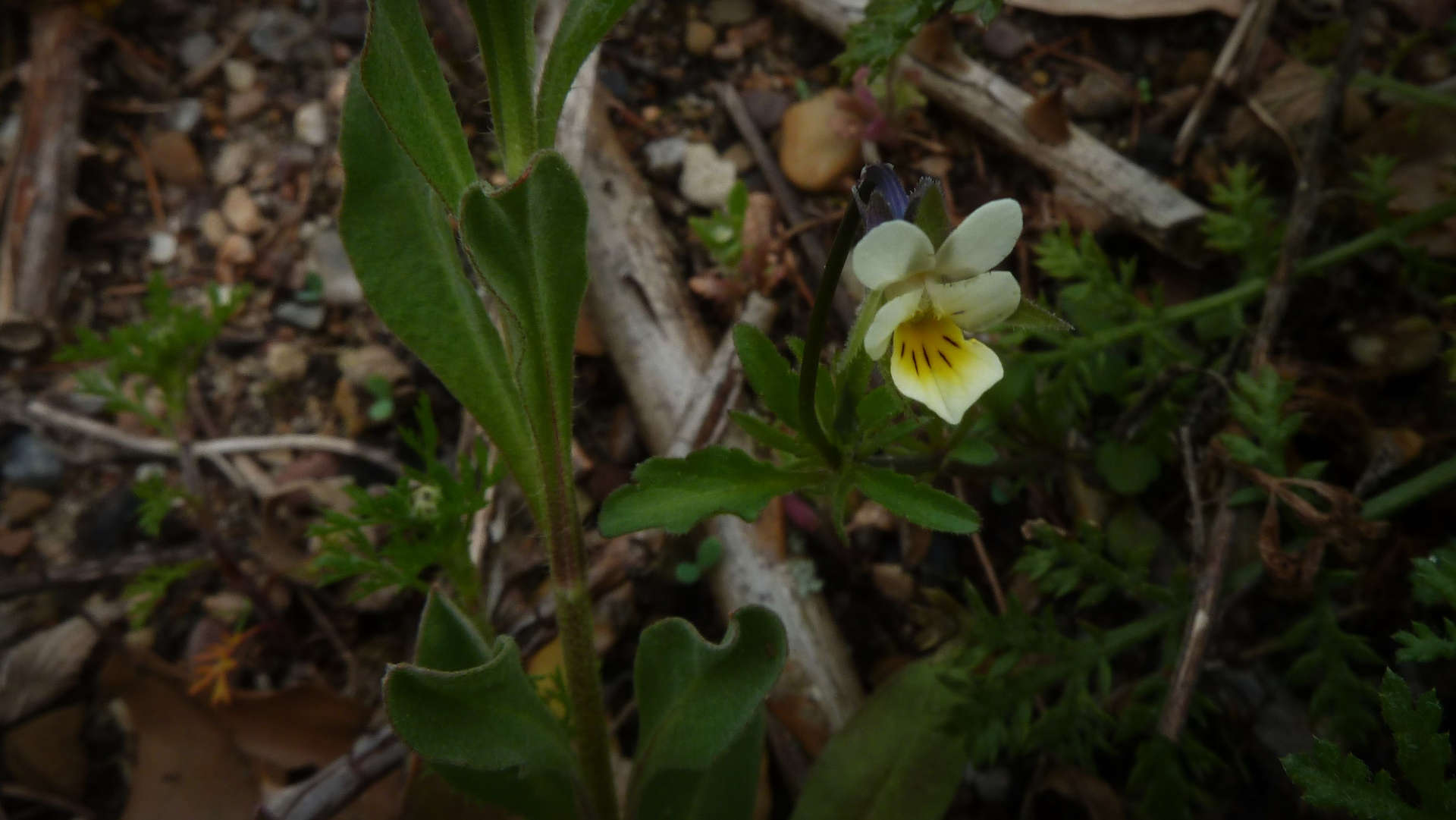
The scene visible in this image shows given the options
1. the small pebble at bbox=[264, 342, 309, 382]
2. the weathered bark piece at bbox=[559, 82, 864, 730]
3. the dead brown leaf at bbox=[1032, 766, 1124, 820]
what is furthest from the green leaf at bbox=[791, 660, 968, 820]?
the small pebble at bbox=[264, 342, 309, 382]

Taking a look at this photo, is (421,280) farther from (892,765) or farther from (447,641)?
(892,765)

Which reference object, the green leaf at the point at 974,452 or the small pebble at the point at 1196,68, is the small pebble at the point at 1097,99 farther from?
the green leaf at the point at 974,452

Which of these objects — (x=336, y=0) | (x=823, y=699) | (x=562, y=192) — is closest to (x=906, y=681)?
(x=823, y=699)

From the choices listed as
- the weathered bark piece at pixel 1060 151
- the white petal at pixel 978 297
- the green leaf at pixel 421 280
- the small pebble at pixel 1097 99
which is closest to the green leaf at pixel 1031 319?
the white petal at pixel 978 297

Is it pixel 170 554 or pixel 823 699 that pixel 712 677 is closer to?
pixel 823 699

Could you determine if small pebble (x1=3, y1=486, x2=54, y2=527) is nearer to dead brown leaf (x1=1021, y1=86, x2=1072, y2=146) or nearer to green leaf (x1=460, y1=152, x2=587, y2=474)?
green leaf (x1=460, y1=152, x2=587, y2=474)
